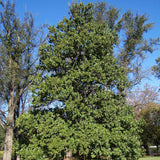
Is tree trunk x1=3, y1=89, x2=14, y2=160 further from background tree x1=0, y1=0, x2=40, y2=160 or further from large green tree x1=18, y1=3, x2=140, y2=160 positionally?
large green tree x1=18, y1=3, x2=140, y2=160

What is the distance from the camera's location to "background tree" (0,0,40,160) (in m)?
15.4

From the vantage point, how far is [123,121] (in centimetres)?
975

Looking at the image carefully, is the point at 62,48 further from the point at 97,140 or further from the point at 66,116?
the point at 97,140

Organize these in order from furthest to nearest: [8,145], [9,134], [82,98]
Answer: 1. [9,134]
2. [8,145]
3. [82,98]

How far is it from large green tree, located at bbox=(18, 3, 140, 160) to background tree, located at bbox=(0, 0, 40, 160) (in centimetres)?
547

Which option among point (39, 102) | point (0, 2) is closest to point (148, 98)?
point (39, 102)

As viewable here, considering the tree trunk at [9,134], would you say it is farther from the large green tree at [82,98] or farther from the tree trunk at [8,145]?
the large green tree at [82,98]

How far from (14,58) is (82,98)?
954 cm

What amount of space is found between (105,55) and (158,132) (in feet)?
68.0

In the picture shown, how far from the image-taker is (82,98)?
9641 mm

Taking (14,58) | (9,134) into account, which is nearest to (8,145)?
(9,134)

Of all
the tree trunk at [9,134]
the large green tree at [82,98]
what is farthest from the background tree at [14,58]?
the large green tree at [82,98]

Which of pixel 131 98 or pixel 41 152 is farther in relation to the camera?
pixel 131 98

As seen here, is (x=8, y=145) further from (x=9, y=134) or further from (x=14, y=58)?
(x=14, y=58)
